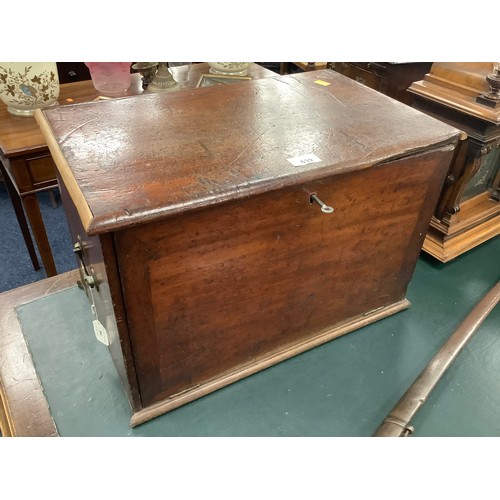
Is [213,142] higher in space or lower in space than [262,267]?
higher

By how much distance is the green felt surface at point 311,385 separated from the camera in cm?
93

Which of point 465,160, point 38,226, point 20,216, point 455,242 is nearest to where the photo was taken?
point 465,160

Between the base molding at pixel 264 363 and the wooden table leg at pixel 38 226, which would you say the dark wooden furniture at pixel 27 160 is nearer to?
the wooden table leg at pixel 38 226

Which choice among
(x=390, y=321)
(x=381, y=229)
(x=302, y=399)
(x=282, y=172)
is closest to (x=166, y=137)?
(x=282, y=172)

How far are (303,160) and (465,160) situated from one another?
64 cm

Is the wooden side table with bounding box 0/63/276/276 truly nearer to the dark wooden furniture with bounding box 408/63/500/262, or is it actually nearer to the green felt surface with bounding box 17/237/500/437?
the green felt surface with bounding box 17/237/500/437

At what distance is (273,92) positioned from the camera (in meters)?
1.13

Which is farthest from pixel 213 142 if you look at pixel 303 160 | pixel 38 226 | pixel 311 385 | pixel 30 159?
pixel 38 226

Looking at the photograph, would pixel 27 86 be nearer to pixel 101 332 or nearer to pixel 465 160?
A: pixel 101 332

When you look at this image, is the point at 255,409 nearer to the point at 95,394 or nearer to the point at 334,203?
the point at 95,394

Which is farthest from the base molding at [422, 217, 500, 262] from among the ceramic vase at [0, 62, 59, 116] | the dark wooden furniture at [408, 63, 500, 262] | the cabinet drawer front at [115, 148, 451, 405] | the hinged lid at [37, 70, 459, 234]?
the ceramic vase at [0, 62, 59, 116]

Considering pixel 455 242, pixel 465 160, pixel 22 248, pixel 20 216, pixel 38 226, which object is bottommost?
pixel 22 248

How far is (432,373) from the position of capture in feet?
3.27

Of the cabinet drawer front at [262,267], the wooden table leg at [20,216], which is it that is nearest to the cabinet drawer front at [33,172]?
the wooden table leg at [20,216]
